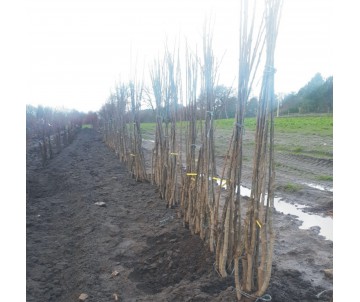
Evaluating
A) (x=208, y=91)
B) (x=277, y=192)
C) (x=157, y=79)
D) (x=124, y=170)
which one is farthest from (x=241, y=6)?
(x=124, y=170)

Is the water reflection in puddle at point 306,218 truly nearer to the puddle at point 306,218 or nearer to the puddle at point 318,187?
the puddle at point 306,218

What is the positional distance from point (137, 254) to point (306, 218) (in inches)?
96.9

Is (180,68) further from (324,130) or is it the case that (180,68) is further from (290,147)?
(324,130)

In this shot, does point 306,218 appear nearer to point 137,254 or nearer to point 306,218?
point 306,218

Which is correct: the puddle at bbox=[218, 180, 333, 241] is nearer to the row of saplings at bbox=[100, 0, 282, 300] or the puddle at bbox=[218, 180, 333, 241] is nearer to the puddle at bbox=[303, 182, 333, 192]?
the row of saplings at bbox=[100, 0, 282, 300]

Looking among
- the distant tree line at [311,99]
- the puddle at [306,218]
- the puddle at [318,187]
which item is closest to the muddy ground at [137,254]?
the puddle at [306,218]

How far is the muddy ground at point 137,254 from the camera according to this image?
2588mm

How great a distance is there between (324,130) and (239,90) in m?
13.1

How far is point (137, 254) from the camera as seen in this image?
11.3 feet

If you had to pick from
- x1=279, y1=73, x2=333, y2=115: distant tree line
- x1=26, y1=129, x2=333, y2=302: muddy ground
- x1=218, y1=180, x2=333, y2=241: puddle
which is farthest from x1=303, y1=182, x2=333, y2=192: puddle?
x1=279, y1=73, x2=333, y2=115: distant tree line

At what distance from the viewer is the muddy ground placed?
259cm

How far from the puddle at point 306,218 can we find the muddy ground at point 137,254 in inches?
5.0

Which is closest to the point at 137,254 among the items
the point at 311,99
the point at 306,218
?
the point at 306,218

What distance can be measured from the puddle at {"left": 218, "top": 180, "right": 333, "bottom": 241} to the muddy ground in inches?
5.0
